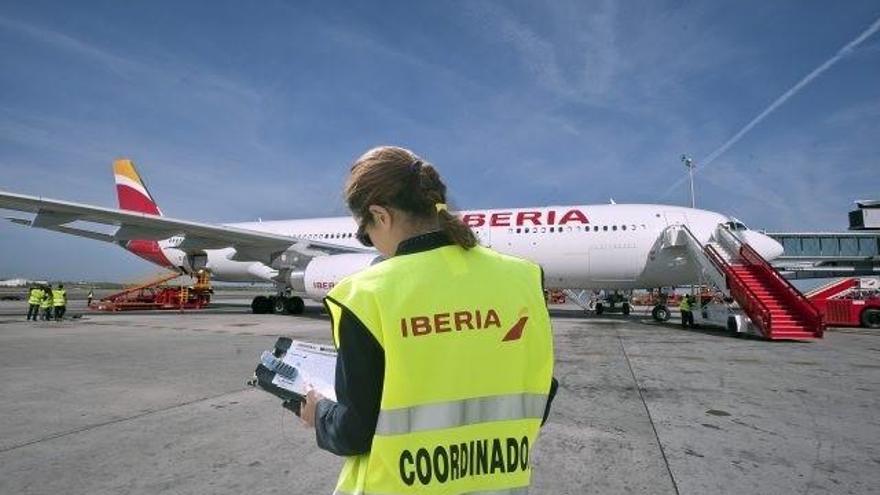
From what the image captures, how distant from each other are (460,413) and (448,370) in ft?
0.35

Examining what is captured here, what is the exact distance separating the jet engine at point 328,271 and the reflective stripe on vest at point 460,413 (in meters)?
12.5

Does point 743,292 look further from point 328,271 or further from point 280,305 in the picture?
point 280,305

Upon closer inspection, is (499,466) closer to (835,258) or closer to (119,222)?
(119,222)

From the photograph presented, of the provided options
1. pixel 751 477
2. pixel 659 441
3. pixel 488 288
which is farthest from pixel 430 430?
pixel 659 441

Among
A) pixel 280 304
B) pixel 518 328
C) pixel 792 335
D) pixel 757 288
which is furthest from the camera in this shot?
pixel 280 304

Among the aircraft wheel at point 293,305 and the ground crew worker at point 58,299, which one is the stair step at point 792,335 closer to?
the aircraft wheel at point 293,305

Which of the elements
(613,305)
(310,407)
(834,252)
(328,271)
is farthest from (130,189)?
(834,252)

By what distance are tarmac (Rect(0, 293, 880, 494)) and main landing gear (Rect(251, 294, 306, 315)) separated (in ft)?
36.5

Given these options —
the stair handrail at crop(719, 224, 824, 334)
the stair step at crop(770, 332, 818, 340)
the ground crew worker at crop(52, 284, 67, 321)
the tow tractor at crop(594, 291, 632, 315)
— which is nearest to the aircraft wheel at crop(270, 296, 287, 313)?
the ground crew worker at crop(52, 284, 67, 321)

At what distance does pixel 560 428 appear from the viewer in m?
4.14

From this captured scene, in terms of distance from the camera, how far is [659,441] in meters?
Result: 3.80

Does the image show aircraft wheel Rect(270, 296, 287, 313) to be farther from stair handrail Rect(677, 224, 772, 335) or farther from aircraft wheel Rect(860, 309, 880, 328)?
aircraft wheel Rect(860, 309, 880, 328)

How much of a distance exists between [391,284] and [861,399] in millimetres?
6159

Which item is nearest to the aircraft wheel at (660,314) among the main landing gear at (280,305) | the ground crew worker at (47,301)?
the main landing gear at (280,305)
